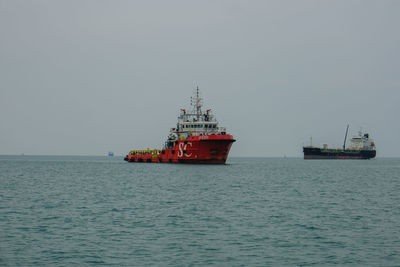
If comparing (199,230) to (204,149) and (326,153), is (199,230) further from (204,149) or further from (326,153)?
(326,153)

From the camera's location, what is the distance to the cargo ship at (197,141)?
250ft

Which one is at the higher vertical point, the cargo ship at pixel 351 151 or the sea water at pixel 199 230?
the cargo ship at pixel 351 151

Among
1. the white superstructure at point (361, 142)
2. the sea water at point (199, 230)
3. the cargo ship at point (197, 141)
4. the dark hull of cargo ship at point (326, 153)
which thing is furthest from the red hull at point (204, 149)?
the white superstructure at point (361, 142)

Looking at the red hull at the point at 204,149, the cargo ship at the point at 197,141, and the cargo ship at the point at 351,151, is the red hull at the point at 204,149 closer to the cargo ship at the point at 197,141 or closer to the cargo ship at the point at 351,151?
the cargo ship at the point at 197,141

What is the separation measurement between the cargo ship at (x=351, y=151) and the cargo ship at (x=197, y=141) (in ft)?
321

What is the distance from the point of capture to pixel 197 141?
251 ft

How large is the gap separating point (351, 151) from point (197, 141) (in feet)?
418

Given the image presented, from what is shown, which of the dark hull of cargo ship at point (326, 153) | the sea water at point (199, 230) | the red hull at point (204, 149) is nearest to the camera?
the sea water at point (199, 230)

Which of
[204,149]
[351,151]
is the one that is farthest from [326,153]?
[204,149]

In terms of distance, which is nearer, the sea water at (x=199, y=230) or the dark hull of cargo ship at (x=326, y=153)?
the sea water at (x=199, y=230)

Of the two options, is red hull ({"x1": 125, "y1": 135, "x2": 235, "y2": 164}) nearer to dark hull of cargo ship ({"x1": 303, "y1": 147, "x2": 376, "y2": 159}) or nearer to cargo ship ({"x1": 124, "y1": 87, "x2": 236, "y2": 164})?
cargo ship ({"x1": 124, "y1": 87, "x2": 236, "y2": 164})

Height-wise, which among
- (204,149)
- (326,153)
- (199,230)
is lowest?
(199,230)

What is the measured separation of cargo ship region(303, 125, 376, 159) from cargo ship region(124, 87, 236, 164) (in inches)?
3858

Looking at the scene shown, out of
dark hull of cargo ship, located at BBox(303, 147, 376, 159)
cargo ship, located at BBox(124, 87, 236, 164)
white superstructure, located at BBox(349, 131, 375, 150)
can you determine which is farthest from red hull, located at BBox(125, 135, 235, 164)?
white superstructure, located at BBox(349, 131, 375, 150)
